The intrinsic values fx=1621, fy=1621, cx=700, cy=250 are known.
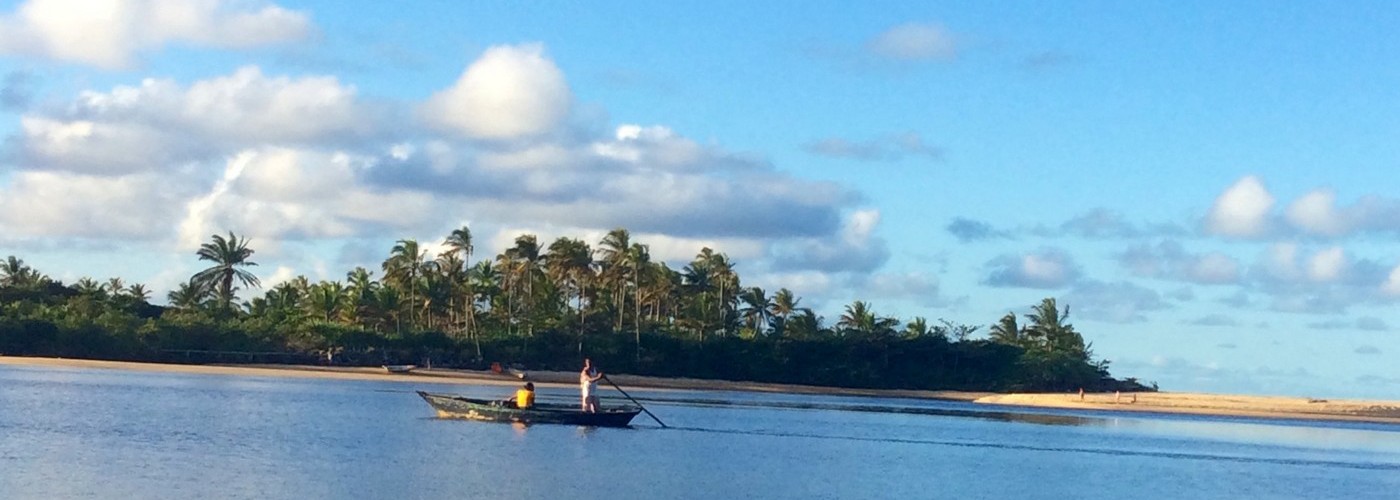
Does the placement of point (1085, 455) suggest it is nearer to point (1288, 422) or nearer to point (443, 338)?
point (1288, 422)

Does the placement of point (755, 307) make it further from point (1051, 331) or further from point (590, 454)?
point (590, 454)

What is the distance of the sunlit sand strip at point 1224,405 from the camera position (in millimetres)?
96062

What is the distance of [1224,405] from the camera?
10144 centimetres

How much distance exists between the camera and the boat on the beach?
49.9 m

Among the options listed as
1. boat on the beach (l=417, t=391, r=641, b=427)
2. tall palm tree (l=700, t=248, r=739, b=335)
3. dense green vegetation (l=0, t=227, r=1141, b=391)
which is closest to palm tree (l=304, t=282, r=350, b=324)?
dense green vegetation (l=0, t=227, r=1141, b=391)

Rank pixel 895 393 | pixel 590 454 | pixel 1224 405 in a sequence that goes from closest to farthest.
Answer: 1. pixel 590 454
2. pixel 1224 405
3. pixel 895 393

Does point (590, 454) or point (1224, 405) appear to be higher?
point (1224, 405)

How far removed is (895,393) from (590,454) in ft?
224

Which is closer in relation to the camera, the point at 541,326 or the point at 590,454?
the point at 590,454

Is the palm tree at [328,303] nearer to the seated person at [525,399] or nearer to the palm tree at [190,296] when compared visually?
the palm tree at [190,296]

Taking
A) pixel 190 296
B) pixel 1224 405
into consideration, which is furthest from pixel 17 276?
pixel 1224 405

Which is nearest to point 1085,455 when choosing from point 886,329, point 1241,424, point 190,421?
point 190,421

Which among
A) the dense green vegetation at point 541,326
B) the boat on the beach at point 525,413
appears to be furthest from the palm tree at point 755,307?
the boat on the beach at point 525,413

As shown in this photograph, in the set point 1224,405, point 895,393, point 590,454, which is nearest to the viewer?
point 590,454
